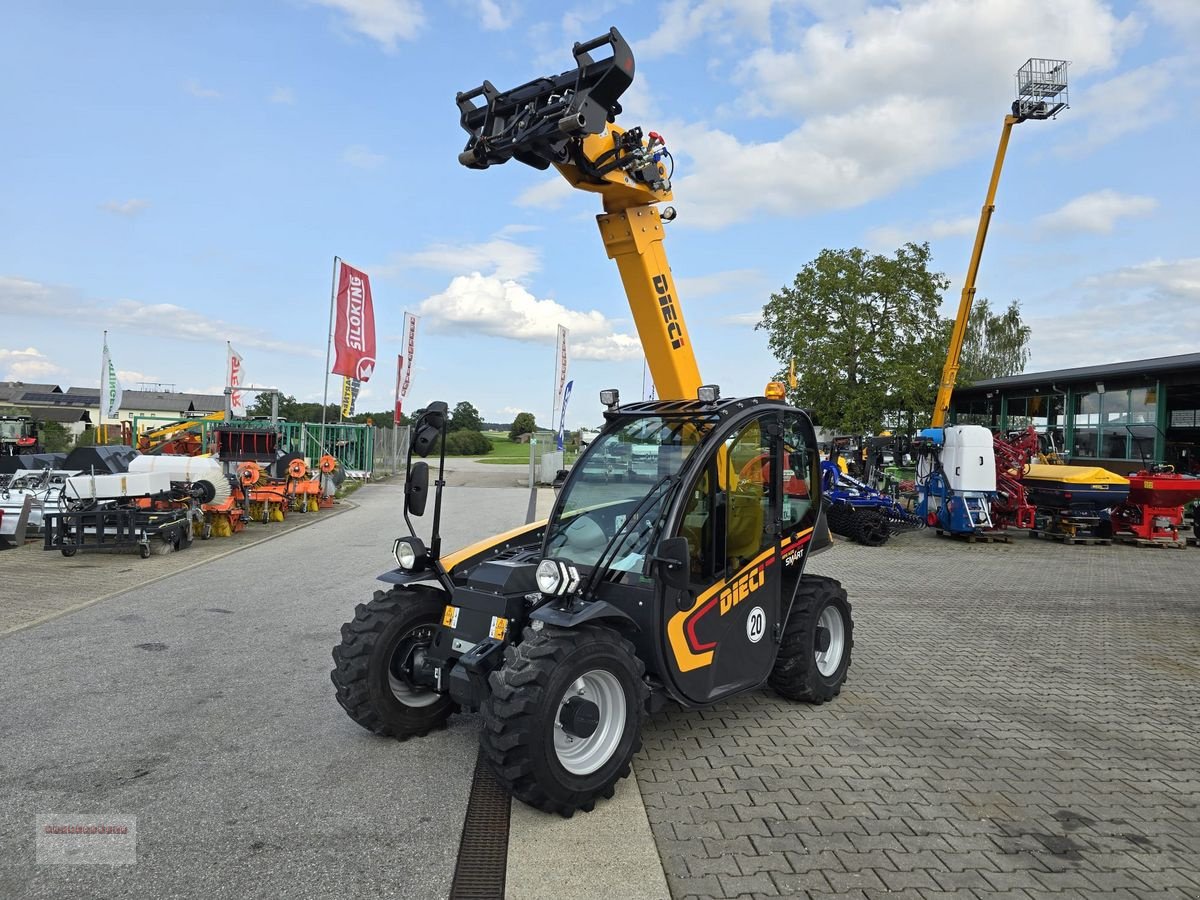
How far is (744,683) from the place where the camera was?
4586mm

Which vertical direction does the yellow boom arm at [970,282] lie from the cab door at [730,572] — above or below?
above

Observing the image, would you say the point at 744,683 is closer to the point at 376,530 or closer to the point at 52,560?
the point at 52,560

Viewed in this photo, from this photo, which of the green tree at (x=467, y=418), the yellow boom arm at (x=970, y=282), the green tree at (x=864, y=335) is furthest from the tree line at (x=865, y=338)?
the green tree at (x=467, y=418)

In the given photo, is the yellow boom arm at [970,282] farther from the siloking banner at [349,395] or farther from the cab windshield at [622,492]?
Result: the siloking banner at [349,395]

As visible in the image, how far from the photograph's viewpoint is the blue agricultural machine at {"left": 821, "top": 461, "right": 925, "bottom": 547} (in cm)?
1462

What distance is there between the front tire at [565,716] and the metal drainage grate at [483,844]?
22 cm

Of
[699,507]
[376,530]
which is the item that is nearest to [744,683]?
[699,507]

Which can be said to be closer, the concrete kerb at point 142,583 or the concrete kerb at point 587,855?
the concrete kerb at point 587,855

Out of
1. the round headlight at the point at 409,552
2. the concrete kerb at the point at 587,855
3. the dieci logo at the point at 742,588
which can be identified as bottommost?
the concrete kerb at the point at 587,855

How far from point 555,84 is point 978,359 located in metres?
51.1

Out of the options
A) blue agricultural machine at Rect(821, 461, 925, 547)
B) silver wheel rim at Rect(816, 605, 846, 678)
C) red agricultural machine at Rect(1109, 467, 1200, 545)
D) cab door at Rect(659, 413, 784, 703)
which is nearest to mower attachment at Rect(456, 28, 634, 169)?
cab door at Rect(659, 413, 784, 703)

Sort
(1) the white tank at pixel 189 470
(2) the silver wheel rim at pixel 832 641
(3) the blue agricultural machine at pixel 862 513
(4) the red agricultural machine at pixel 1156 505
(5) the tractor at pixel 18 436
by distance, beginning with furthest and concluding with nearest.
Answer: (5) the tractor at pixel 18 436
(4) the red agricultural machine at pixel 1156 505
(3) the blue agricultural machine at pixel 862 513
(1) the white tank at pixel 189 470
(2) the silver wheel rim at pixel 832 641

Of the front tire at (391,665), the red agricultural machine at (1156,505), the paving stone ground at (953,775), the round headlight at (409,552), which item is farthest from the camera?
the red agricultural machine at (1156,505)

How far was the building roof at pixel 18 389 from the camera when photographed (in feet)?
277
